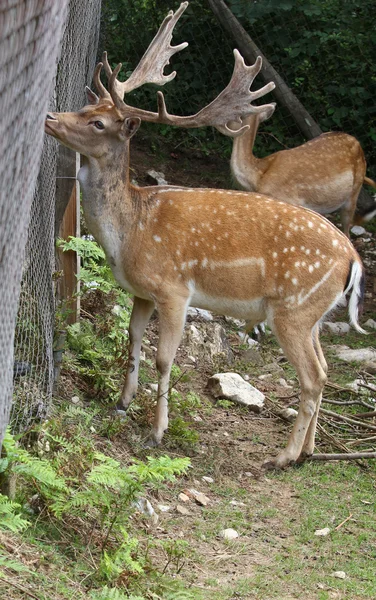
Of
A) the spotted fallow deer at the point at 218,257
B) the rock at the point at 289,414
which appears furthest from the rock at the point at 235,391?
the spotted fallow deer at the point at 218,257

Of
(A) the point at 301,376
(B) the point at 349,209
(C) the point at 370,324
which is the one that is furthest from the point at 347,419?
(B) the point at 349,209

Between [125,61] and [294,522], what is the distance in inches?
262

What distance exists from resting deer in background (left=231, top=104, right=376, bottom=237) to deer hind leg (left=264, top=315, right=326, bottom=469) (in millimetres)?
3474

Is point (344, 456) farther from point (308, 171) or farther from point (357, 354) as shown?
point (308, 171)

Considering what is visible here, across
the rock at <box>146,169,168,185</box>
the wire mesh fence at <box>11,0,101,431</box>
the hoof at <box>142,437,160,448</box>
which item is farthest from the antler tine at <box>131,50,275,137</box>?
the rock at <box>146,169,168,185</box>

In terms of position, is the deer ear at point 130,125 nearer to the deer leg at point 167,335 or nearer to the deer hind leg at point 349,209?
the deer leg at point 167,335

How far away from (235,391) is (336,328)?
2.04m

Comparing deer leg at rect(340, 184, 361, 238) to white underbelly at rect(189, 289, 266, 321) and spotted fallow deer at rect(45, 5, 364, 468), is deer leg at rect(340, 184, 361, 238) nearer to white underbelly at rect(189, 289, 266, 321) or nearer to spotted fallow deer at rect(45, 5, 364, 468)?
spotted fallow deer at rect(45, 5, 364, 468)

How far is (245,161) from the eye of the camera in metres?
8.48

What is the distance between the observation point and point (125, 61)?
973 centimetres

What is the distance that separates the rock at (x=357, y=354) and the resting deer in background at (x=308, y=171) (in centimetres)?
186

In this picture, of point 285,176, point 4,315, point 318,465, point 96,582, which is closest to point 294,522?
point 318,465

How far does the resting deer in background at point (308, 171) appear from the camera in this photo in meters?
8.44

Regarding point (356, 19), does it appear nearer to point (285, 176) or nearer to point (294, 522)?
point (285, 176)
